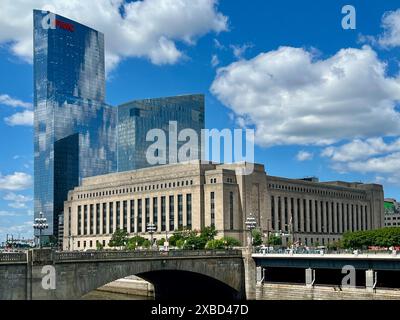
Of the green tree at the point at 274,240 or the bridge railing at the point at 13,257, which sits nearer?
the bridge railing at the point at 13,257

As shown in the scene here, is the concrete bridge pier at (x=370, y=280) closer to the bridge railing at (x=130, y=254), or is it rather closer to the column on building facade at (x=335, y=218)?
the bridge railing at (x=130, y=254)

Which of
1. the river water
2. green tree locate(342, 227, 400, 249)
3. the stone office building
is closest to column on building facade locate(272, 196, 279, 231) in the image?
the stone office building

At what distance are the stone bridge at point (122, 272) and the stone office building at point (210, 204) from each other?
191 feet

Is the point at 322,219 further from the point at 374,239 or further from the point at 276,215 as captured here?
the point at 374,239

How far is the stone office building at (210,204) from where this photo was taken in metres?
146

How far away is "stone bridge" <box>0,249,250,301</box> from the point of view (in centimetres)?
5484

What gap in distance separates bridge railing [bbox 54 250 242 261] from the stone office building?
2435 inches

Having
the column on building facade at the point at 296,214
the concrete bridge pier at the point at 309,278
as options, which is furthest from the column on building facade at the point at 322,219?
the concrete bridge pier at the point at 309,278

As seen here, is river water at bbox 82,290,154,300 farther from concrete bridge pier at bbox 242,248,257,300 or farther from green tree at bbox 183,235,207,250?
green tree at bbox 183,235,207,250

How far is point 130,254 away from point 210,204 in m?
79.1

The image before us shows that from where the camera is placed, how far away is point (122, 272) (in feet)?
213

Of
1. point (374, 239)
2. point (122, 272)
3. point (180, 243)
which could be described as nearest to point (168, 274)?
point (122, 272)

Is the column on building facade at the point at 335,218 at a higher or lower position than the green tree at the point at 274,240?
higher
